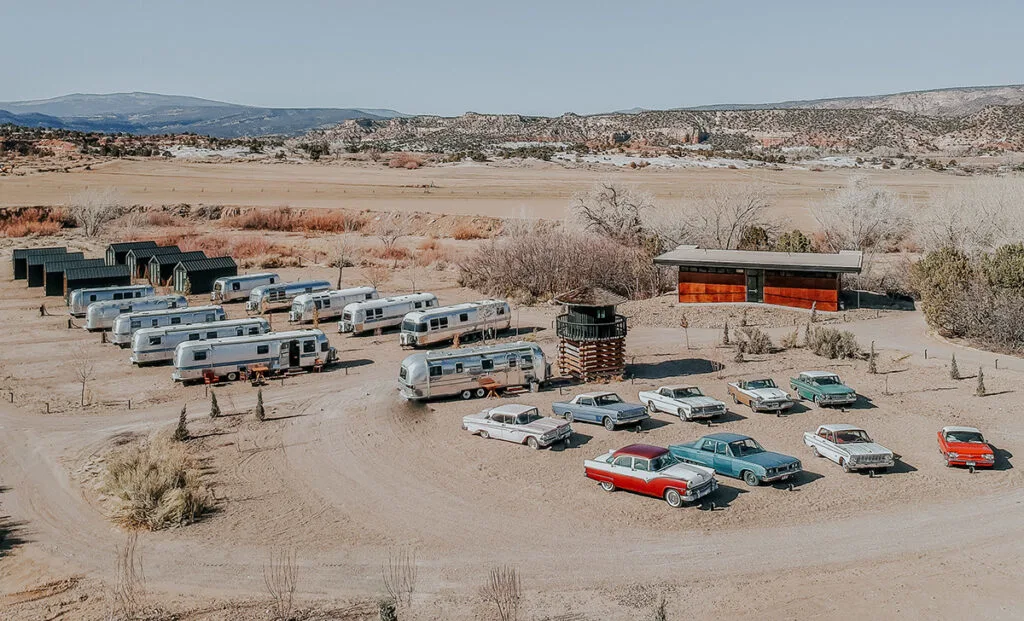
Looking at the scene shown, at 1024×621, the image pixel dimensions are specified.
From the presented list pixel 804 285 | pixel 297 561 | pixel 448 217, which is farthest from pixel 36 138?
pixel 297 561

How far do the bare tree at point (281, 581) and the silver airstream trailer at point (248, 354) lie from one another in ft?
51.8

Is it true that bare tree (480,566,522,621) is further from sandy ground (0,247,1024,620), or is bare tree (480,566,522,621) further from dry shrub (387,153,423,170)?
dry shrub (387,153,423,170)

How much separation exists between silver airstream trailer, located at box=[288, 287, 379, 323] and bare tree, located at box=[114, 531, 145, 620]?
2456 centimetres

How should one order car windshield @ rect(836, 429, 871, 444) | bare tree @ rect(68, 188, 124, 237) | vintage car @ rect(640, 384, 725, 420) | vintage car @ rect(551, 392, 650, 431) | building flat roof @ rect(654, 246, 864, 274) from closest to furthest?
car windshield @ rect(836, 429, 871, 444) < vintage car @ rect(551, 392, 650, 431) < vintage car @ rect(640, 384, 725, 420) < building flat roof @ rect(654, 246, 864, 274) < bare tree @ rect(68, 188, 124, 237)

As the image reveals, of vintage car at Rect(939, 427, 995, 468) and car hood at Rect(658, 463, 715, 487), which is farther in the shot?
vintage car at Rect(939, 427, 995, 468)

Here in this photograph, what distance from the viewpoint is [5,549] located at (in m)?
18.7

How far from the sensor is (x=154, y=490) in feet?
66.1

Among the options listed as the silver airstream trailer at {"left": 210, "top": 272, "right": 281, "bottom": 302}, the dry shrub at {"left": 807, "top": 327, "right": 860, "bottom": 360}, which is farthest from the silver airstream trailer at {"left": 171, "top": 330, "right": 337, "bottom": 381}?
the dry shrub at {"left": 807, "top": 327, "right": 860, "bottom": 360}

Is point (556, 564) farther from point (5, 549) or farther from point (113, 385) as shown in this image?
point (113, 385)

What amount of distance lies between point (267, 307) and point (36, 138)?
381 feet

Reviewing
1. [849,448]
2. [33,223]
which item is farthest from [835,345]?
[33,223]

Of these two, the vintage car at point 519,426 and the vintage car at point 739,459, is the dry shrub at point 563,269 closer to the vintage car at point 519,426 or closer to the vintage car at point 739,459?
the vintage car at point 519,426

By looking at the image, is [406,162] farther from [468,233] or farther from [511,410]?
[511,410]

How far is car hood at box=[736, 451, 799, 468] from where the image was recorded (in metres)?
21.0
